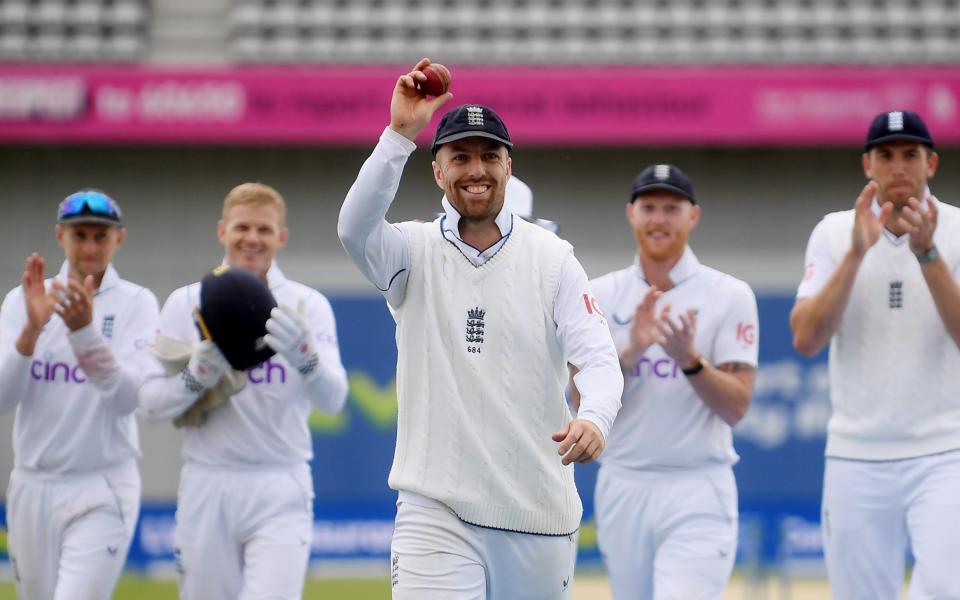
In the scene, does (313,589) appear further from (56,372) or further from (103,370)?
(103,370)

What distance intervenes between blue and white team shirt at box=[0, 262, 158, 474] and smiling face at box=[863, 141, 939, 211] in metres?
3.55

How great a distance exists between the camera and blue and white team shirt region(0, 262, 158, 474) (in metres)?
6.41

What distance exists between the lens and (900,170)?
6.06 meters

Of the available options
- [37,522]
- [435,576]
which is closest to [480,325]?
[435,576]

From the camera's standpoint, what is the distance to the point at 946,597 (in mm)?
5562

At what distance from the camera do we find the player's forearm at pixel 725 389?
606cm

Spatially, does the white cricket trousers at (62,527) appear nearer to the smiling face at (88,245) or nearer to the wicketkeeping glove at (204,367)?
the wicketkeeping glove at (204,367)

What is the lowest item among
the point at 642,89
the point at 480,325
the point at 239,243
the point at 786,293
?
the point at 480,325

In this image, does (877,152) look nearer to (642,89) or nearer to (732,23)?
(642,89)

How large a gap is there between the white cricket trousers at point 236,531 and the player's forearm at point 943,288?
3.01 metres

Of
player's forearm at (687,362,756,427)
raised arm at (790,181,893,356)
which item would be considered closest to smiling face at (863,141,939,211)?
raised arm at (790,181,893,356)

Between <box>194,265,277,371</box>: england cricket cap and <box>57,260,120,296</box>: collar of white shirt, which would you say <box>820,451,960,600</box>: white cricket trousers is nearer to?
<box>194,265,277,371</box>: england cricket cap

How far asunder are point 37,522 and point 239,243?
164 cm

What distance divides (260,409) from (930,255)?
10.2ft
